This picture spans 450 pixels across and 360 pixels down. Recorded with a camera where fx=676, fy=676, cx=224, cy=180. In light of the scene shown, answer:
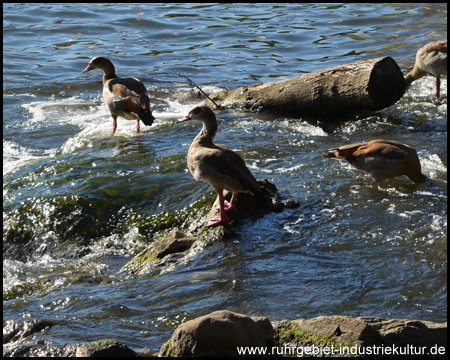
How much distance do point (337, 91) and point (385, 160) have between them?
251 cm

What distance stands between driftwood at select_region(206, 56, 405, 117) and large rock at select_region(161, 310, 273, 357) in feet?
20.5

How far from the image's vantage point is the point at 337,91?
9922 mm

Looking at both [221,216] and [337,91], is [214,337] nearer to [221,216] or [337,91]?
[221,216]

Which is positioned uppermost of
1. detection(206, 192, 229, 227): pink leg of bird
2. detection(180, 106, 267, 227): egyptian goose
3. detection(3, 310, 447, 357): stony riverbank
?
detection(180, 106, 267, 227): egyptian goose

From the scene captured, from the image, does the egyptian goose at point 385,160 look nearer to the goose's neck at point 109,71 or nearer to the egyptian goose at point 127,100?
the egyptian goose at point 127,100

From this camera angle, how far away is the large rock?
13.0 feet

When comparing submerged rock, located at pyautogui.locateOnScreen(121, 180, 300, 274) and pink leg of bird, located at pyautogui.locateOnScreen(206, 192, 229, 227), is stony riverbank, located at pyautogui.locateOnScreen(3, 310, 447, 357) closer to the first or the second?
submerged rock, located at pyautogui.locateOnScreen(121, 180, 300, 274)

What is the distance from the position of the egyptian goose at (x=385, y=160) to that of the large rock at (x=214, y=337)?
13.4 feet

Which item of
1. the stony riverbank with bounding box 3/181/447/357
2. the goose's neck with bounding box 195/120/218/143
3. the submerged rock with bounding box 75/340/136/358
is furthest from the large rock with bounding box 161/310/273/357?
the goose's neck with bounding box 195/120/218/143

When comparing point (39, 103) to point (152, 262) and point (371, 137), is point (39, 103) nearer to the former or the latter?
point (371, 137)

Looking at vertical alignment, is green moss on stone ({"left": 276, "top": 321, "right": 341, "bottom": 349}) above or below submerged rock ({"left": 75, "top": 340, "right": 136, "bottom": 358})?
below

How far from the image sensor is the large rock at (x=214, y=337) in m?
3.96

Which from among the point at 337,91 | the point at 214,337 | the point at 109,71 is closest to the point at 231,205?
the point at 214,337

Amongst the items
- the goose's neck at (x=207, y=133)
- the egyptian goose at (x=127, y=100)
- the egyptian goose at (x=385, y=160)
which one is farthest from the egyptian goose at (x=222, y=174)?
the egyptian goose at (x=127, y=100)
